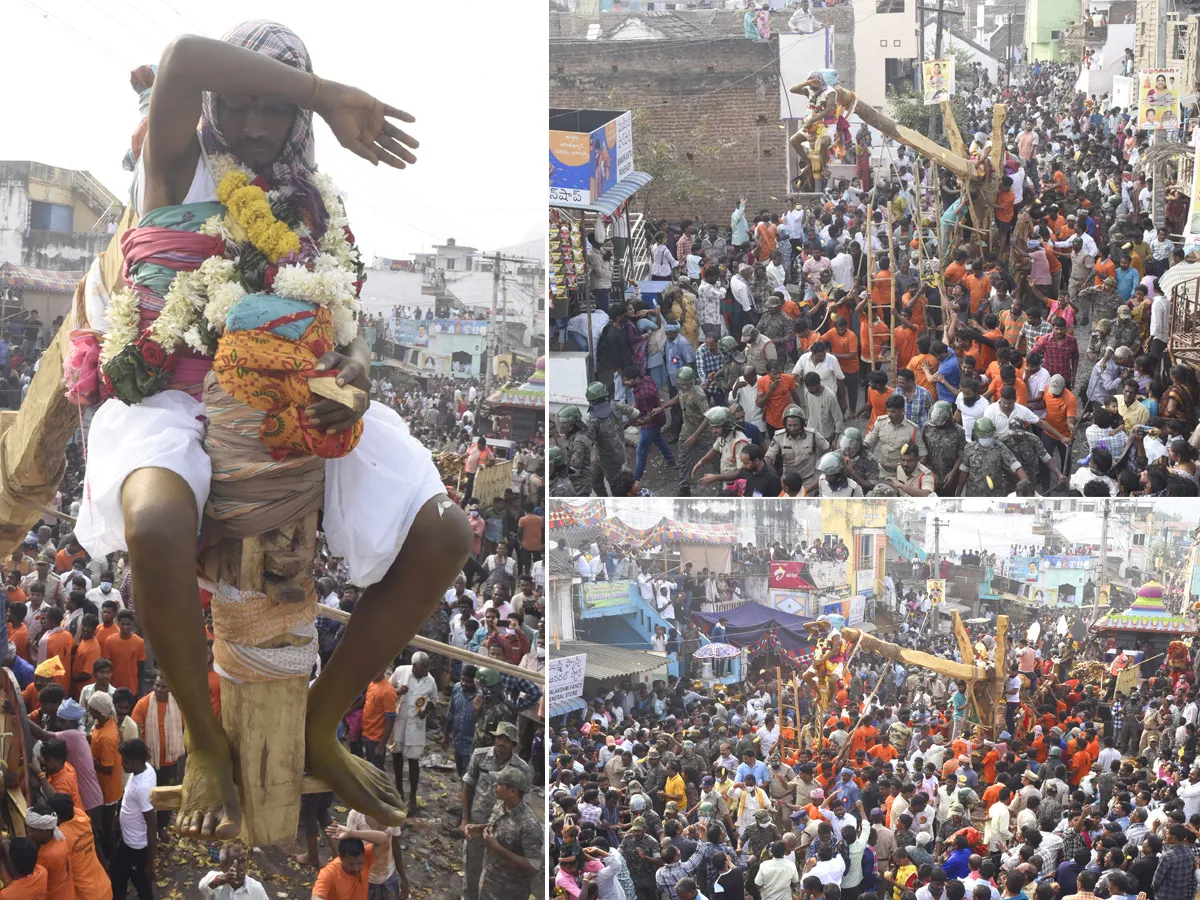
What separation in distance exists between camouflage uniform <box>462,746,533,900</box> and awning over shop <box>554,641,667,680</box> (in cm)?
383

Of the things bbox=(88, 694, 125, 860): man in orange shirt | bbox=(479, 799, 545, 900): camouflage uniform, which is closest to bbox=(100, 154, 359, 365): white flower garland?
bbox=(88, 694, 125, 860): man in orange shirt

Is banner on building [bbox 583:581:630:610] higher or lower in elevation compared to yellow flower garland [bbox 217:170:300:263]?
lower

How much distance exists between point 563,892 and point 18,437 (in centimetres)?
924

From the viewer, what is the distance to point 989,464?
45.4 ft

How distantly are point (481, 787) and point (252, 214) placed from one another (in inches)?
298

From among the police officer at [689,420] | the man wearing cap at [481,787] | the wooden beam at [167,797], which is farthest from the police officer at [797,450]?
the wooden beam at [167,797]

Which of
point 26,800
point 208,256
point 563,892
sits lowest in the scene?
point 563,892

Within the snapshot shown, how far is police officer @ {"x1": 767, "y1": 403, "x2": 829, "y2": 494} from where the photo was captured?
13797 mm

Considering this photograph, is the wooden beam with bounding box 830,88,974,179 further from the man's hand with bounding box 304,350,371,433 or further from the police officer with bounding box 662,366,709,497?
the man's hand with bounding box 304,350,371,433

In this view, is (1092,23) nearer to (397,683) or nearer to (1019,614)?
(1019,614)

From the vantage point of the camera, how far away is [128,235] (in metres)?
3.53

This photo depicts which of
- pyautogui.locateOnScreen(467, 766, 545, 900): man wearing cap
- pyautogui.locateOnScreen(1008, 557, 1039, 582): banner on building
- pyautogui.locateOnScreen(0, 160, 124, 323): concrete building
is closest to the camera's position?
pyautogui.locateOnScreen(467, 766, 545, 900): man wearing cap

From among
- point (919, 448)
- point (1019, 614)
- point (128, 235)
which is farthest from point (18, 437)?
point (1019, 614)

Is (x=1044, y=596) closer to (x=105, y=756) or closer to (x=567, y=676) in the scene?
(x=567, y=676)
